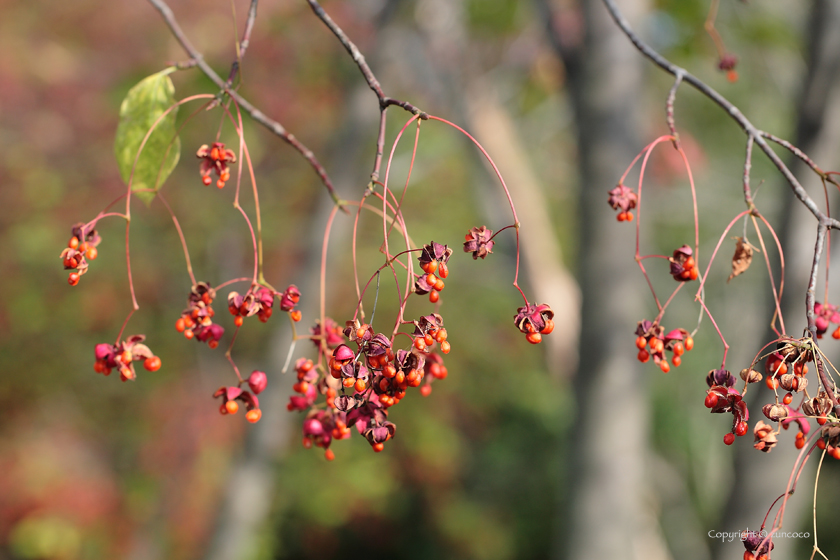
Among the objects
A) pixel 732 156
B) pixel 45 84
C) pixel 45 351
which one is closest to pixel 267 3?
pixel 45 84

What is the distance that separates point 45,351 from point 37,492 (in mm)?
1150

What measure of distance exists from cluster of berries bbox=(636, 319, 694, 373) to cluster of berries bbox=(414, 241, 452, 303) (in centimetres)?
28

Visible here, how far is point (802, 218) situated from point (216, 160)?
1.93 metres

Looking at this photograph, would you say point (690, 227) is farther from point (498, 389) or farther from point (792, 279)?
point (792, 279)

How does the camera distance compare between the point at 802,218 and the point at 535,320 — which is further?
the point at 802,218

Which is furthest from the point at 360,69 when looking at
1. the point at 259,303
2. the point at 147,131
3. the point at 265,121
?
the point at 147,131

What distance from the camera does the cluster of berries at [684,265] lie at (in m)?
0.69

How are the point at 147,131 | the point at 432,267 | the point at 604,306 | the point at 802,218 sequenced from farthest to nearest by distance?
the point at 604,306 → the point at 802,218 → the point at 147,131 → the point at 432,267

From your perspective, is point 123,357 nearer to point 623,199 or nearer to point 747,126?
point 623,199

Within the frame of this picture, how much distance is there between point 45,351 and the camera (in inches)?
190

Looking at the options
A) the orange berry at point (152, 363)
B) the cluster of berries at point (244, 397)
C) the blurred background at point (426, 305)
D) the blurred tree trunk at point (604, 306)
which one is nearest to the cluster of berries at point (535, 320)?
the cluster of berries at point (244, 397)

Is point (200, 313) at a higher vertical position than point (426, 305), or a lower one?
lower

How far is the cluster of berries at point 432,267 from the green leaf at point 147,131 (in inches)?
17.7

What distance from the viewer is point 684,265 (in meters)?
0.70
